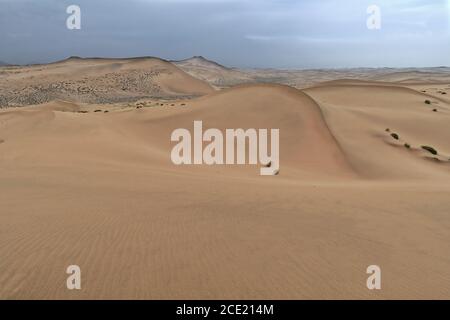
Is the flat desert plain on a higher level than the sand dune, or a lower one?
lower

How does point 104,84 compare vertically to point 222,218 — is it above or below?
above

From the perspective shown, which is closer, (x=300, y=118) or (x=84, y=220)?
(x=84, y=220)

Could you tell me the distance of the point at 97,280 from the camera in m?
4.88

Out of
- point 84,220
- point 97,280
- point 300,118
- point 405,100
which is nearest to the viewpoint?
point 97,280

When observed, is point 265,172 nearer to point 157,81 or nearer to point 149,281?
point 149,281

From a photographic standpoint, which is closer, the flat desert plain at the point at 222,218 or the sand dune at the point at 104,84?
the flat desert plain at the point at 222,218

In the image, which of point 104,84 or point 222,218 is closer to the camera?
point 222,218

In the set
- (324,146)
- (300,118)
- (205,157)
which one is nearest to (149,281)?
(205,157)

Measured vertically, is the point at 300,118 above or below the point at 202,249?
above

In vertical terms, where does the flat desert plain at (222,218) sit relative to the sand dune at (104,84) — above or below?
below

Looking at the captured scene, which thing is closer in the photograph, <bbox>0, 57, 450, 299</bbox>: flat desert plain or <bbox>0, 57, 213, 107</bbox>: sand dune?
<bbox>0, 57, 450, 299</bbox>: flat desert plain

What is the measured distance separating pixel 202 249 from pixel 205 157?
354 inches
